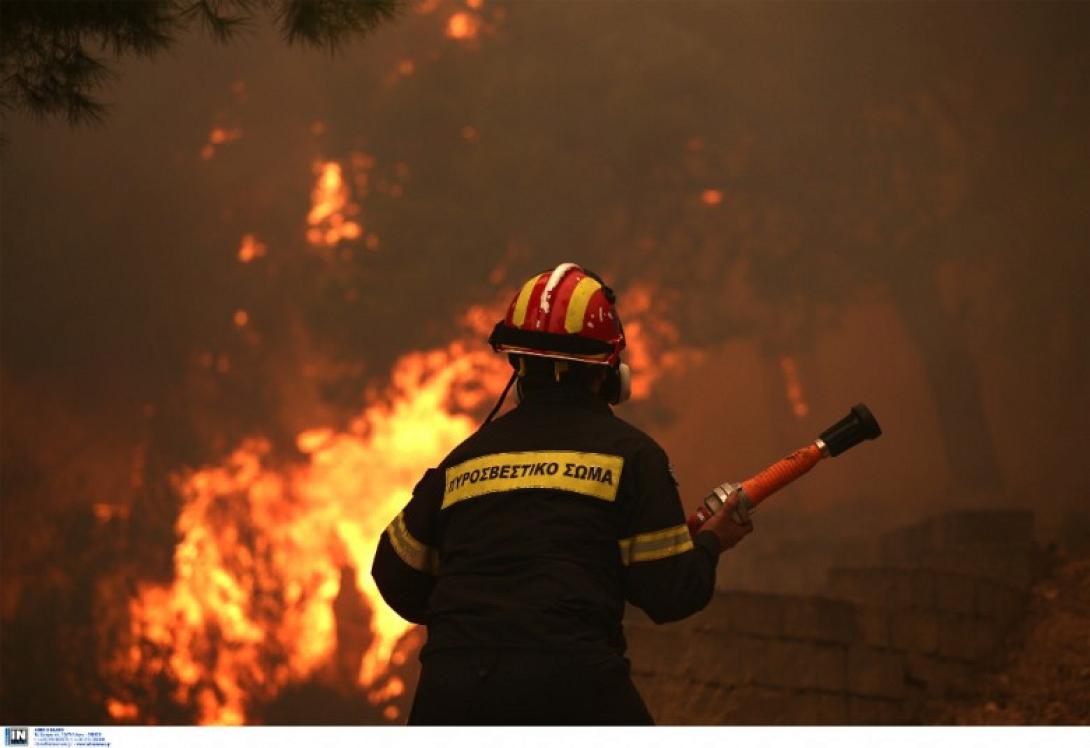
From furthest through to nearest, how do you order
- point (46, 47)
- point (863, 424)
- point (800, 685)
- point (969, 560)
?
point (969, 560) < point (800, 685) < point (46, 47) < point (863, 424)

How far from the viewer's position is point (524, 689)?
2.17m

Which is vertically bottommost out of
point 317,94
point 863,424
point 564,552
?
point 564,552

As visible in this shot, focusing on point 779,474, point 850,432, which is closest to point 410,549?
point 779,474

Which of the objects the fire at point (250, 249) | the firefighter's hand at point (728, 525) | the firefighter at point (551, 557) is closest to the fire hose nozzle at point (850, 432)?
the firefighter's hand at point (728, 525)

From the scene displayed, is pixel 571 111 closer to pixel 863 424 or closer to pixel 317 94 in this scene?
pixel 317 94

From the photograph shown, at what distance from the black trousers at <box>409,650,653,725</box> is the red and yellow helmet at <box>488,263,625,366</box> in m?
0.59

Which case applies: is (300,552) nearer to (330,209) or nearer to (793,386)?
(330,209)

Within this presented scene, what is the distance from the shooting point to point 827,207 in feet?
20.4

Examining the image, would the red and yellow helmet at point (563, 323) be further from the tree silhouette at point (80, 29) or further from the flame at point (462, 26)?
the flame at point (462, 26)

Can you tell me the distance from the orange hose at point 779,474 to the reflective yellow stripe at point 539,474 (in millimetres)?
421

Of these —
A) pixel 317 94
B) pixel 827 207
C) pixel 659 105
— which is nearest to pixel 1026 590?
Result: pixel 827 207

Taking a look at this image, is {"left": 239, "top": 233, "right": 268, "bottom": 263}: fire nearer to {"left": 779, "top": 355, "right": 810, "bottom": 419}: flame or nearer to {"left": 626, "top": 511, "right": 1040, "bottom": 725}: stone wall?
{"left": 779, "top": 355, "right": 810, "bottom": 419}: flame

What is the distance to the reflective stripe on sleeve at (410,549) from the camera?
2445mm
